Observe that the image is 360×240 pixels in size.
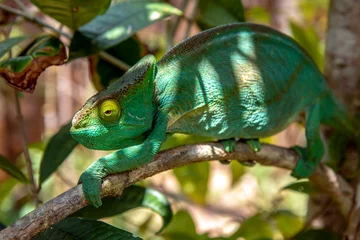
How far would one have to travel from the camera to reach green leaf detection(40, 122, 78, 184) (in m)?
1.36

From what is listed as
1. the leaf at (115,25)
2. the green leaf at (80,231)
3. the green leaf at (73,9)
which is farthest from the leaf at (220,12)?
the green leaf at (80,231)

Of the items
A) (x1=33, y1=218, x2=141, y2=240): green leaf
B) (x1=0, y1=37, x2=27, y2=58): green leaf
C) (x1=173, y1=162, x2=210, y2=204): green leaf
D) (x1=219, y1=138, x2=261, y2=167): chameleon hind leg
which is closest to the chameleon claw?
(x1=219, y1=138, x2=261, y2=167): chameleon hind leg

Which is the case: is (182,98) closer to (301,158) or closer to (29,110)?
(301,158)

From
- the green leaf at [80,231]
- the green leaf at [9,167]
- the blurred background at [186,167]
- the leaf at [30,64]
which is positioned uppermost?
the leaf at [30,64]

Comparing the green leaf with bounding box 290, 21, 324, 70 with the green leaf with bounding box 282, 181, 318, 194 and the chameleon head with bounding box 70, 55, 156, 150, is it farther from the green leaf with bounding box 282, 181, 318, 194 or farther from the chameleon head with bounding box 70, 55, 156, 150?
the chameleon head with bounding box 70, 55, 156, 150

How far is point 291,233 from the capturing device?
192cm

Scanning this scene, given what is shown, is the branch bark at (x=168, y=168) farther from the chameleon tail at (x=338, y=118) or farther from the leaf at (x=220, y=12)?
the leaf at (x=220, y=12)

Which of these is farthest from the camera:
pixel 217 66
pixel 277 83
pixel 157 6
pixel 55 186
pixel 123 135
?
pixel 55 186

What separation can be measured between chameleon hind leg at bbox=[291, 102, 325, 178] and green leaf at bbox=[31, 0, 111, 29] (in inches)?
24.1

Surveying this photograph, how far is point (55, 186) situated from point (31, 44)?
274cm

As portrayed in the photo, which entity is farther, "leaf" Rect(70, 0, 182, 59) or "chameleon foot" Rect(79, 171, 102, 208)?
"leaf" Rect(70, 0, 182, 59)

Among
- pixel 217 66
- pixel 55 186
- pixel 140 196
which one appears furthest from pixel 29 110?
pixel 217 66

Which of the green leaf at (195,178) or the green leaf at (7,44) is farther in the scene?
the green leaf at (195,178)

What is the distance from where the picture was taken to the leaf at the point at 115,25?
1.28 metres
